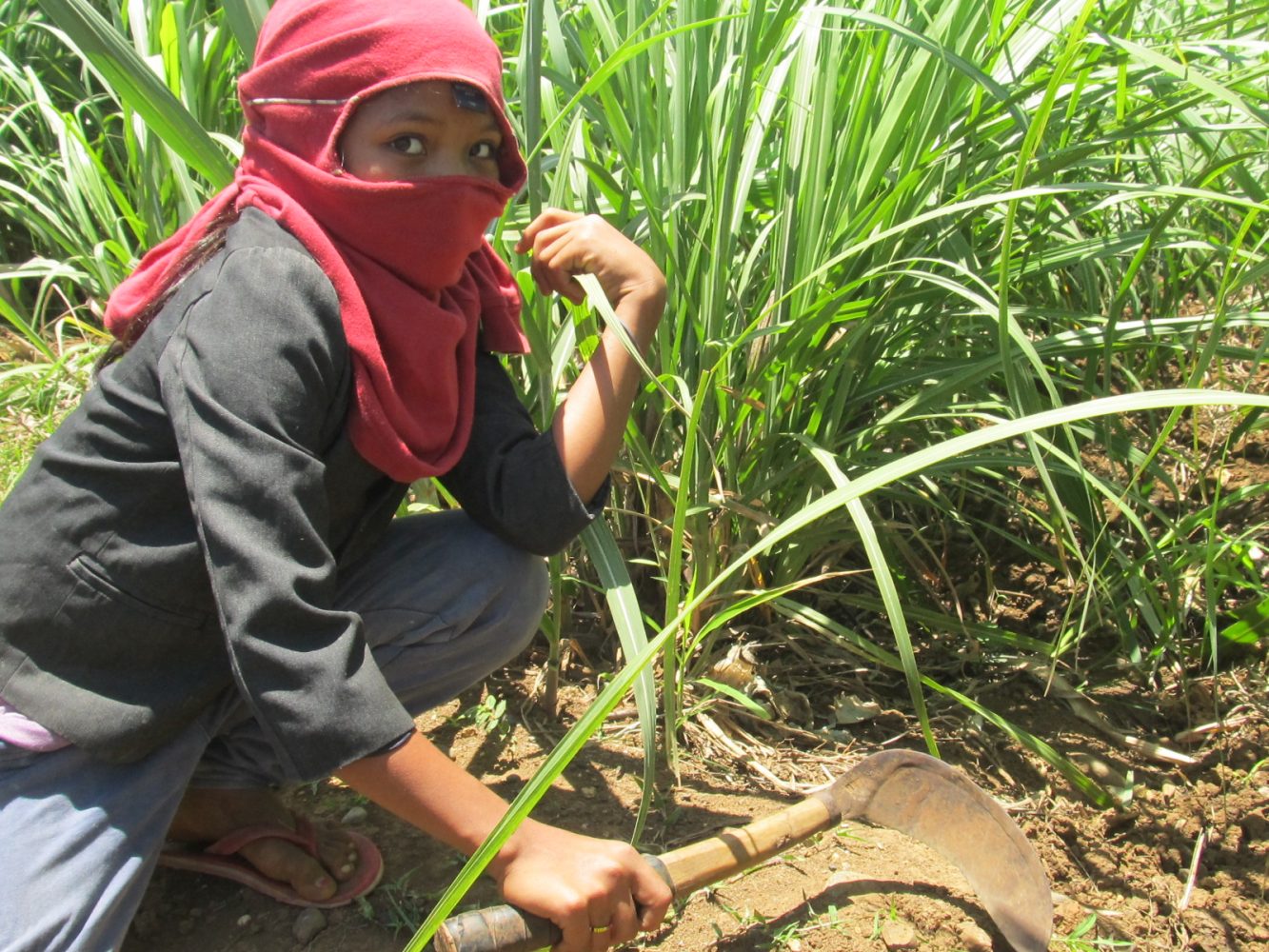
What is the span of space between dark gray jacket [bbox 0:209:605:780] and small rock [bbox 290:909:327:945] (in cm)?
25

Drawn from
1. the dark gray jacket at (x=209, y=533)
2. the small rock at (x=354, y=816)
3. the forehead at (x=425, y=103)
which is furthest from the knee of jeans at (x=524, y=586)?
the forehead at (x=425, y=103)

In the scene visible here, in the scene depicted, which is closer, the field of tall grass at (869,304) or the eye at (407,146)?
the eye at (407,146)

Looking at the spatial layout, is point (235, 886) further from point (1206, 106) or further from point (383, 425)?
point (1206, 106)

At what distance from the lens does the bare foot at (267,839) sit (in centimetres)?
126

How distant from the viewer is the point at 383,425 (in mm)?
1093

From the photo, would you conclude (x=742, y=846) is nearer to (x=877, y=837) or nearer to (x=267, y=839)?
(x=877, y=837)

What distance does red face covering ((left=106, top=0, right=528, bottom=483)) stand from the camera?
1.05m

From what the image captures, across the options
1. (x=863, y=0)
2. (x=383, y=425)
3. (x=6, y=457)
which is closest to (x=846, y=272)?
(x=863, y=0)

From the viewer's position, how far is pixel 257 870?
4.18 ft

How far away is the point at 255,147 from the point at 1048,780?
1237mm

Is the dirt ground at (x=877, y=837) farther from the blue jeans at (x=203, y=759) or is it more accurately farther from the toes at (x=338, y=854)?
the blue jeans at (x=203, y=759)

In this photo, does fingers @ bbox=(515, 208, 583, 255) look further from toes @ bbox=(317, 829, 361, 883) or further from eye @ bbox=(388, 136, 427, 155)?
toes @ bbox=(317, 829, 361, 883)

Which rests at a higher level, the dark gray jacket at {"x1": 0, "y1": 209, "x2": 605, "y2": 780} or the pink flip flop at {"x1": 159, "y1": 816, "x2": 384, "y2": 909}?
the dark gray jacket at {"x1": 0, "y1": 209, "x2": 605, "y2": 780}

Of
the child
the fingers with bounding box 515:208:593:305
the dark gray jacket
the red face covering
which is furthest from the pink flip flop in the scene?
the fingers with bounding box 515:208:593:305
